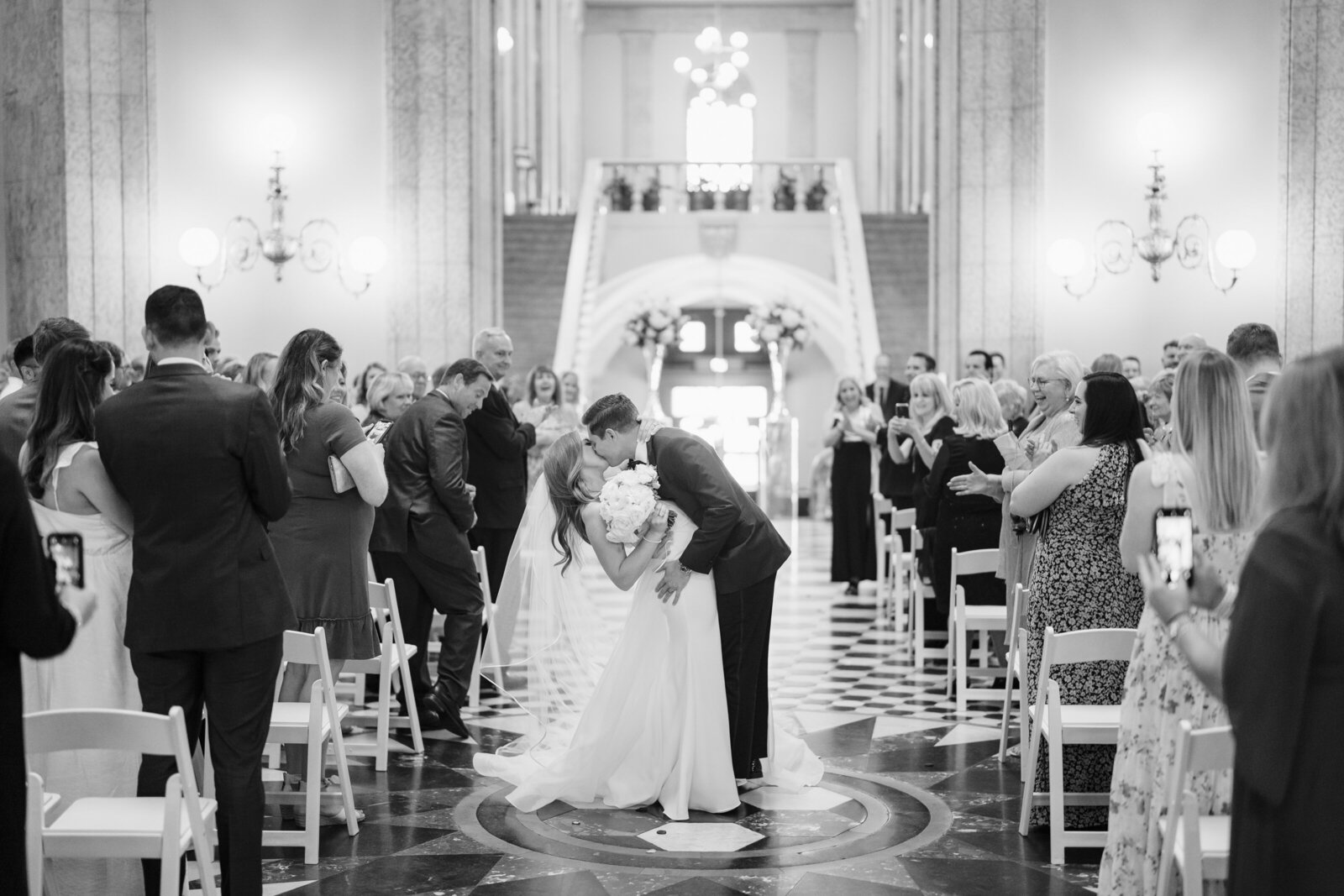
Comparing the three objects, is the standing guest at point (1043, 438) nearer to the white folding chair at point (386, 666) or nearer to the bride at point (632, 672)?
the bride at point (632, 672)

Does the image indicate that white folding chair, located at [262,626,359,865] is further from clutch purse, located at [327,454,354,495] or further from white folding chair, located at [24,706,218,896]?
white folding chair, located at [24,706,218,896]

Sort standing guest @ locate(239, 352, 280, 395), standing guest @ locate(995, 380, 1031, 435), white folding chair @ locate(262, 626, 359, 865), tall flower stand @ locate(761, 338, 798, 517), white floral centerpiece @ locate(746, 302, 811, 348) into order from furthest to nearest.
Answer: tall flower stand @ locate(761, 338, 798, 517) < white floral centerpiece @ locate(746, 302, 811, 348) < standing guest @ locate(995, 380, 1031, 435) < standing guest @ locate(239, 352, 280, 395) < white folding chair @ locate(262, 626, 359, 865)

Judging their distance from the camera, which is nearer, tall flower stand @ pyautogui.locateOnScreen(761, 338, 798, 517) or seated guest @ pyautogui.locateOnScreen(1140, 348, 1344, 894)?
seated guest @ pyautogui.locateOnScreen(1140, 348, 1344, 894)

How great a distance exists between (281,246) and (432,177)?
5.53 ft

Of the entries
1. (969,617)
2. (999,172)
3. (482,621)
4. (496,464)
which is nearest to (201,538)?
(482,621)

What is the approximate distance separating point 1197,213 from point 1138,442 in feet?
27.6

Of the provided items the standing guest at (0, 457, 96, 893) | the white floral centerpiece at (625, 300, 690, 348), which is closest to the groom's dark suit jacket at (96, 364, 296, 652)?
the standing guest at (0, 457, 96, 893)

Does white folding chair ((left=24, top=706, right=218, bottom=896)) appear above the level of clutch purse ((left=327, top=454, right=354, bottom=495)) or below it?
below

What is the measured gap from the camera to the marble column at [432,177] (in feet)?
46.0

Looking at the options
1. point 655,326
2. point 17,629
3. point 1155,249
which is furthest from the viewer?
point 655,326

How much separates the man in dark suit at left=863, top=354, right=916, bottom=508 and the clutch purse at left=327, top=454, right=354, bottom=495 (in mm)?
5433

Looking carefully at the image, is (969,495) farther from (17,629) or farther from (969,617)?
(17,629)

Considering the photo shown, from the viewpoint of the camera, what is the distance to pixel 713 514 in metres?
5.68

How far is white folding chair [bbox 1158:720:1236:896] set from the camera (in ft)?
10.7
